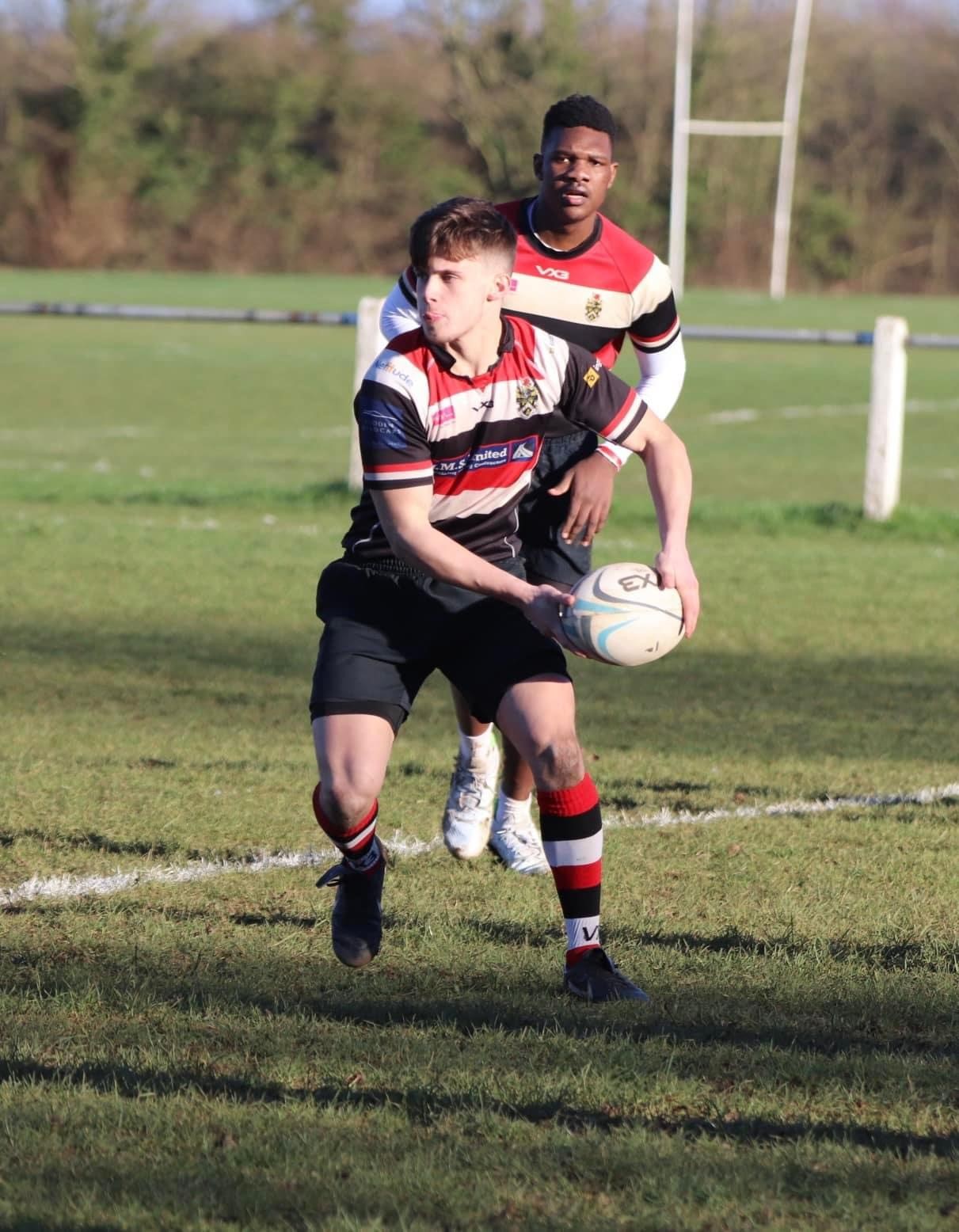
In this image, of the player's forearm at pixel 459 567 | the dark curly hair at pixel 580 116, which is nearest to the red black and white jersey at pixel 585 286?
the dark curly hair at pixel 580 116

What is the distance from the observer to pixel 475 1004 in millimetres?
4230

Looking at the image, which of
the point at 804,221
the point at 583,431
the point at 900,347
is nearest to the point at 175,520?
the point at 900,347

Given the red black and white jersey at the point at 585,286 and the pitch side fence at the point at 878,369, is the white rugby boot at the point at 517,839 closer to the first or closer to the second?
the red black and white jersey at the point at 585,286

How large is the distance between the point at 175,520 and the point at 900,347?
498 centimetres

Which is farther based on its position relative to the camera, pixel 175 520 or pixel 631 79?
pixel 631 79

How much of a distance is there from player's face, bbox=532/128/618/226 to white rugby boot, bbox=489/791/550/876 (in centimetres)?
174

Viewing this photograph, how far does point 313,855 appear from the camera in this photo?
18.3 ft

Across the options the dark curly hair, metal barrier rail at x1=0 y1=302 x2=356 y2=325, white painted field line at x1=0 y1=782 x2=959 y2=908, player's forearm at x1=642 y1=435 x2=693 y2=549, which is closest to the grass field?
white painted field line at x1=0 y1=782 x2=959 y2=908

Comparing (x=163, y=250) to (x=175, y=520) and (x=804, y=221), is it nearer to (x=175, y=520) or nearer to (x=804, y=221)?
(x=804, y=221)

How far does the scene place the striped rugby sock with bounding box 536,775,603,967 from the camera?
14.5 ft

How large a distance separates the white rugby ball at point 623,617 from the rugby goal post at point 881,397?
8.35m

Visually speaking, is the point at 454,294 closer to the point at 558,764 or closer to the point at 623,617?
the point at 623,617

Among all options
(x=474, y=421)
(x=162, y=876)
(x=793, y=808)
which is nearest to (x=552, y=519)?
(x=474, y=421)

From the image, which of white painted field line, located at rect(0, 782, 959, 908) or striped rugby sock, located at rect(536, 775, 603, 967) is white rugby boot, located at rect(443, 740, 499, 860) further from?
striped rugby sock, located at rect(536, 775, 603, 967)
